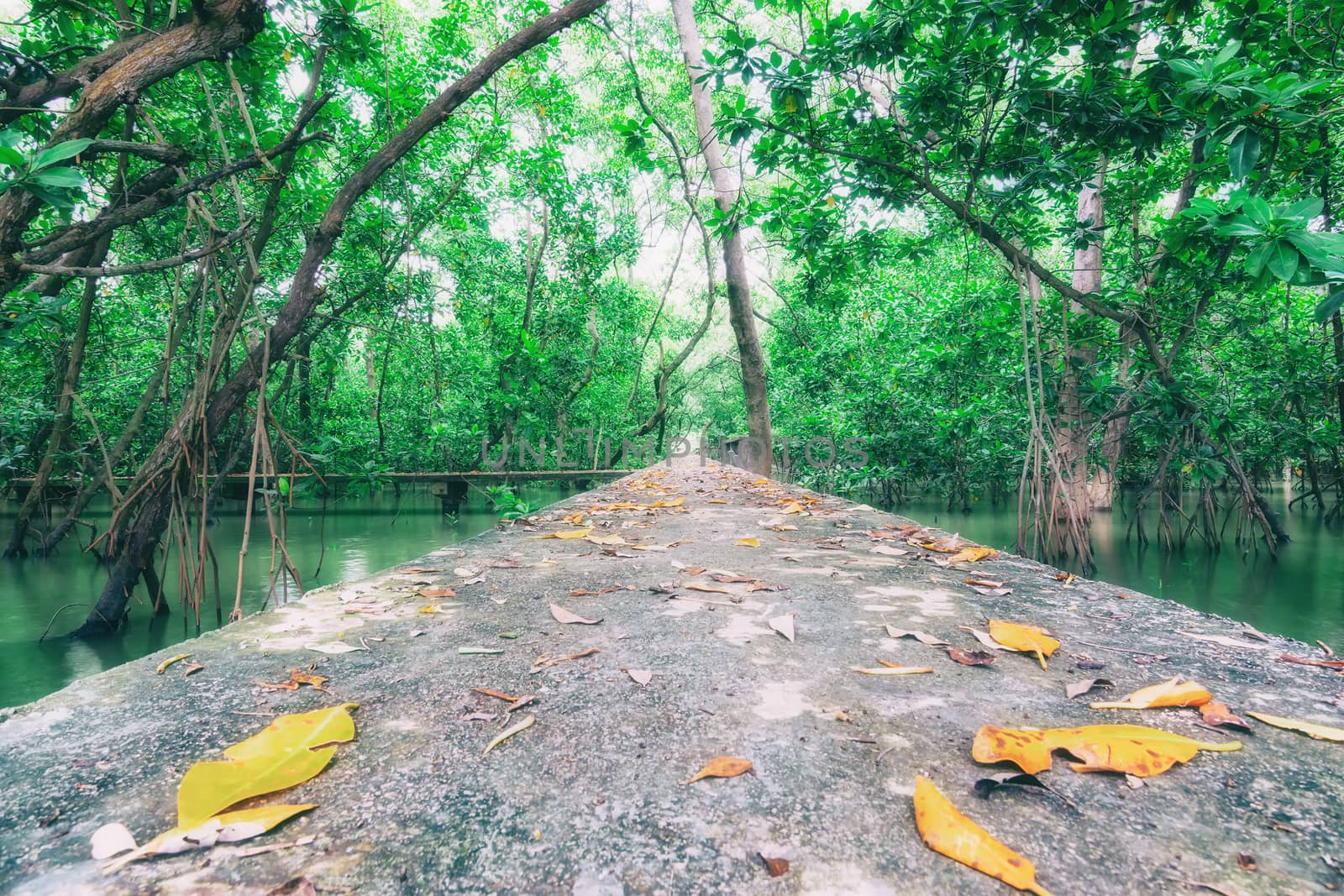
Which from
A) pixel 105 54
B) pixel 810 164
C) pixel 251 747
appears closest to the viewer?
pixel 251 747

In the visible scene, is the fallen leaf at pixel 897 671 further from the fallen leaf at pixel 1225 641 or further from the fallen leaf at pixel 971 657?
the fallen leaf at pixel 1225 641

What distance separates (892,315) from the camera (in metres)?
8.79

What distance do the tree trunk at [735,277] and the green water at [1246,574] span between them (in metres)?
3.08

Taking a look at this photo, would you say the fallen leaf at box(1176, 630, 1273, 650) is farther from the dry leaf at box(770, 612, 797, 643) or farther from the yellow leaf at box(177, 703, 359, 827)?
the yellow leaf at box(177, 703, 359, 827)

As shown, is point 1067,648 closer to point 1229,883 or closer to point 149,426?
point 1229,883

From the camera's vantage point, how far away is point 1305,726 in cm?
94

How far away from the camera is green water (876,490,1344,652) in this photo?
529cm

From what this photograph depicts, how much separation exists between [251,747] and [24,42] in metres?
3.55

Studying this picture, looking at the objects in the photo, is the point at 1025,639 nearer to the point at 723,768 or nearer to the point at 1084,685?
the point at 1084,685

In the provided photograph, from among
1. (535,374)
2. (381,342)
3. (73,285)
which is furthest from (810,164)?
(73,285)

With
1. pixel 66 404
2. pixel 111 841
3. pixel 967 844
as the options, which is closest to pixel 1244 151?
pixel 967 844

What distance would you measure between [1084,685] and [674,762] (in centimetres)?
75

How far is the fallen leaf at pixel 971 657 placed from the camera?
125 centimetres

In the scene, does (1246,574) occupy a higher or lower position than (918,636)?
lower
